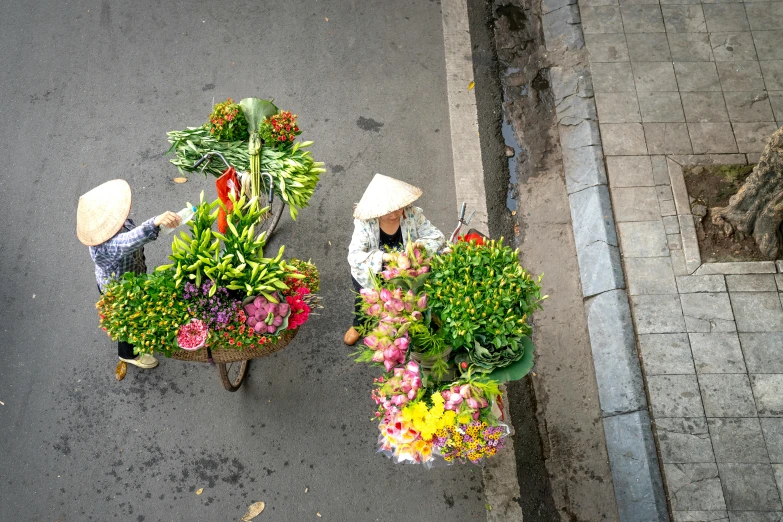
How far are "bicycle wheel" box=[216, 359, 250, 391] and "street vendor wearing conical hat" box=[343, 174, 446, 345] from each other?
1123 mm

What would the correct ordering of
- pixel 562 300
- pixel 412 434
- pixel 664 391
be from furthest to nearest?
pixel 562 300, pixel 664 391, pixel 412 434

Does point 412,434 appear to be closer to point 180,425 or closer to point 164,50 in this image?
point 180,425

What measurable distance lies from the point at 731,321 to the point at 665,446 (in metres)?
1.10

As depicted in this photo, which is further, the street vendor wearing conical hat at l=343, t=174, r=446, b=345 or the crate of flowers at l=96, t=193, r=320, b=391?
the street vendor wearing conical hat at l=343, t=174, r=446, b=345

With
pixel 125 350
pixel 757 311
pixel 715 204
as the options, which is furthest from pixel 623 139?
pixel 125 350

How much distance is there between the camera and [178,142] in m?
4.35

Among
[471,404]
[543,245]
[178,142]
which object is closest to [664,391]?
[543,245]

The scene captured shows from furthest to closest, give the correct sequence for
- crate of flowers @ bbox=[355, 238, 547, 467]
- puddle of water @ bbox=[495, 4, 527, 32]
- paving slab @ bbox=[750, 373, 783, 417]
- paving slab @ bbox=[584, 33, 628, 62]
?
puddle of water @ bbox=[495, 4, 527, 32] < paving slab @ bbox=[584, 33, 628, 62] < paving slab @ bbox=[750, 373, 783, 417] < crate of flowers @ bbox=[355, 238, 547, 467]

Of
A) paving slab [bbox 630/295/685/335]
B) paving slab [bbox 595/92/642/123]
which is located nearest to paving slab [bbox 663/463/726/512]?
paving slab [bbox 630/295/685/335]

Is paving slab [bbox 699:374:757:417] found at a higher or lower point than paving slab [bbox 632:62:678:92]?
lower

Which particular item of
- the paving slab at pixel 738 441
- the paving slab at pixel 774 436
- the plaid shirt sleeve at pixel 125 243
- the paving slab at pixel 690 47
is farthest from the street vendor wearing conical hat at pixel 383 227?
the paving slab at pixel 690 47

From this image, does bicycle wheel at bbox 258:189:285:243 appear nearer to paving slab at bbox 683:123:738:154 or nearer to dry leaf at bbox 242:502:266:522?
dry leaf at bbox 242:502:266:522

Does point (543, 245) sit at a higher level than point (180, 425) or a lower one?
higher

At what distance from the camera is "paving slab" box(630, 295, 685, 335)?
176 inches
